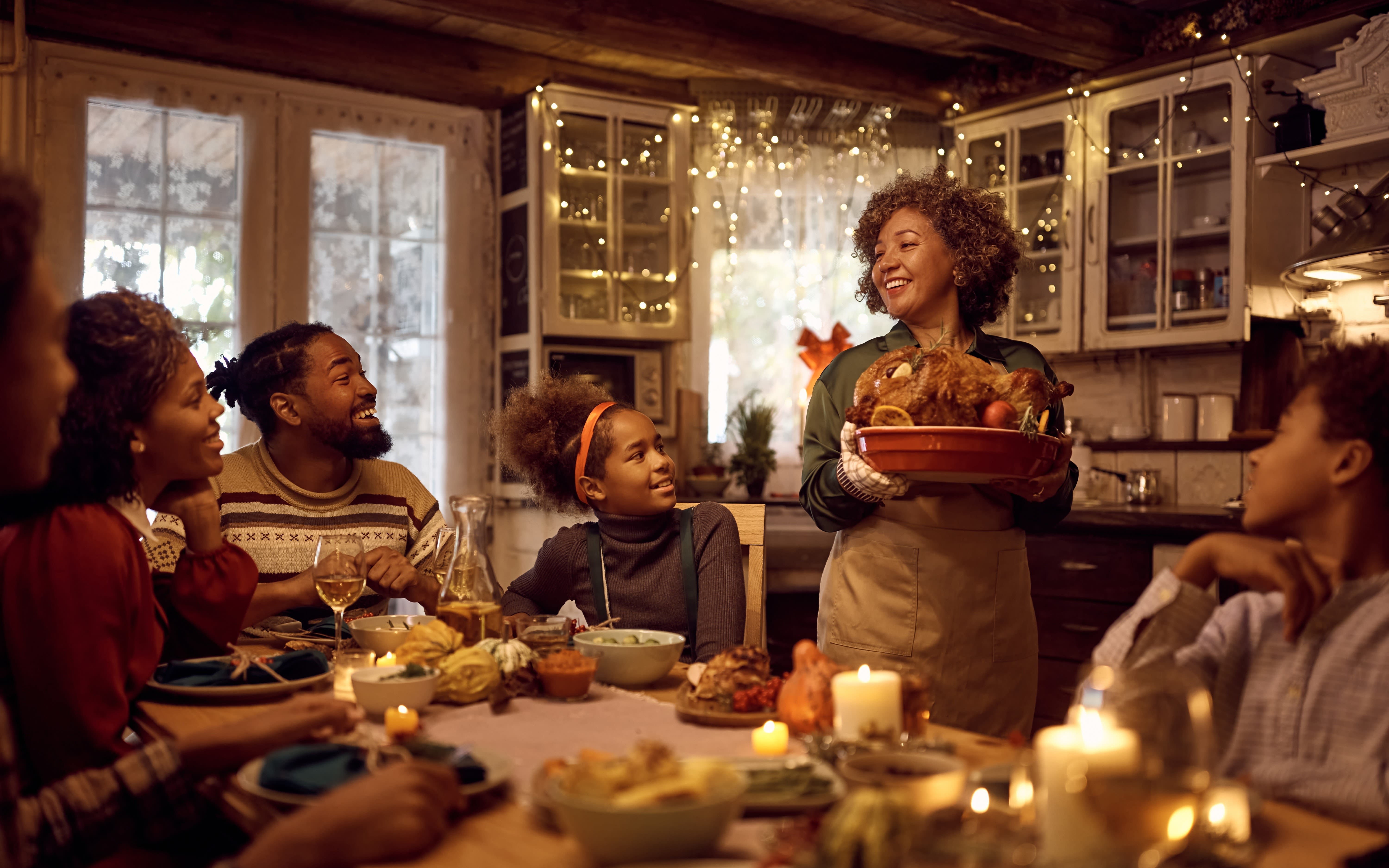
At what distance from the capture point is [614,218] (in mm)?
4871

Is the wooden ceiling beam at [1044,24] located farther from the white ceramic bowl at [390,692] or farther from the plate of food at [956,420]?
the white ceramic bowl at [390,692]

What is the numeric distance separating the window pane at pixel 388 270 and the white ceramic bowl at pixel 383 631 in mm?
2732

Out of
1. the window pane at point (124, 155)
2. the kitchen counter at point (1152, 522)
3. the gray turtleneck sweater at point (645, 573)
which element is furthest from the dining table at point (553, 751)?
the window pane at point (124, 155)

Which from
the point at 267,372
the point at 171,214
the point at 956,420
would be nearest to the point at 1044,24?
the point at 956,420

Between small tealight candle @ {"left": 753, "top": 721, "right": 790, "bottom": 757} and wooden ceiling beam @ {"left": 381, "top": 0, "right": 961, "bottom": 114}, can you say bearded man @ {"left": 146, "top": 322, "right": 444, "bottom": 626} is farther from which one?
wooden ceiling beam @ {"left": 381, "top": 0, "right": 961, "bottom": 114}

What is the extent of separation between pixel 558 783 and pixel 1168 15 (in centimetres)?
437

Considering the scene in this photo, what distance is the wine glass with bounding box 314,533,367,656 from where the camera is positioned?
1.73 m

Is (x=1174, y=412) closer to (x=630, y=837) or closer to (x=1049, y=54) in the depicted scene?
(x=1049, y=54)

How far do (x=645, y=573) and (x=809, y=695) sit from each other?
909 mm

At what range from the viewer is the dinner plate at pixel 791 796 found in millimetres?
1057

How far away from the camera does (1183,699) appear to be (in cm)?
85

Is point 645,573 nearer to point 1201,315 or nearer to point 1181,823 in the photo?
point 1181,823

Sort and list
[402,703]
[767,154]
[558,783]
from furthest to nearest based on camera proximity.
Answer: [767,154]
[402,703]
[558,783]

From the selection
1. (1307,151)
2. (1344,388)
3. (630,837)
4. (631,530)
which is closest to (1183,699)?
(630,837)
